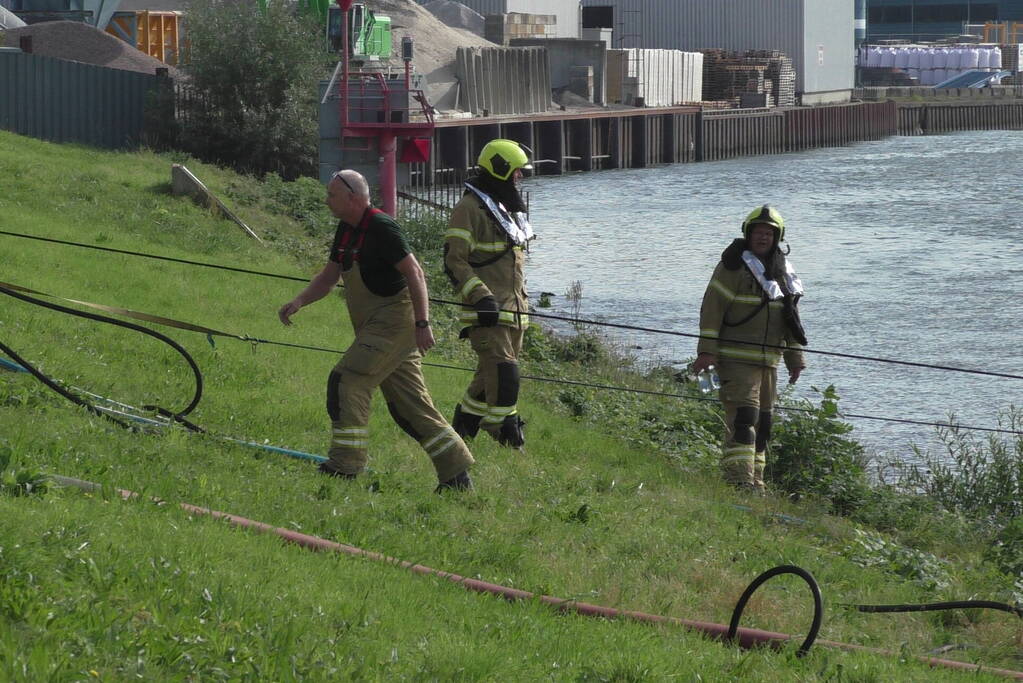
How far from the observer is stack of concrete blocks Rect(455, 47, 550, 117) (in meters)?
51.5

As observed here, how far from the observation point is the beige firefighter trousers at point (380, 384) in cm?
697

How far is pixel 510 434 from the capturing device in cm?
916

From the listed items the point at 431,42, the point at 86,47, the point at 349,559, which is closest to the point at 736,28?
the point at 431,42

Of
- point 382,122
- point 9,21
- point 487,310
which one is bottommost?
point 487,310

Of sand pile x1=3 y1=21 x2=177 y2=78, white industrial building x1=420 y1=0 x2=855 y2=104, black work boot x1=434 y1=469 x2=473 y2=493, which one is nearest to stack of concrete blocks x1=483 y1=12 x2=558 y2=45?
white industrial building x1=420 y1=0 x2=855 y2=104

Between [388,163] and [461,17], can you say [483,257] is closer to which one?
[388,163]

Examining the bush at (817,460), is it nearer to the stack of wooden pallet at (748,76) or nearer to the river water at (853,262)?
the river water at (853,262)

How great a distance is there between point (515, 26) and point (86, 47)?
3065 cm

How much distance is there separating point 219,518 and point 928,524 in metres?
5.48

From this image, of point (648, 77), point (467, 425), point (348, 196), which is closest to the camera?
point (348, 196)

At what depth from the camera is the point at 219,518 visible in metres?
5.60

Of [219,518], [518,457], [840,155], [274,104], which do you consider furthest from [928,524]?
[840,155]

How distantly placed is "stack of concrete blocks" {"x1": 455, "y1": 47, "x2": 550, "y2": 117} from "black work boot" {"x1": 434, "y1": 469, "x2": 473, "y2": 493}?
44.9 m

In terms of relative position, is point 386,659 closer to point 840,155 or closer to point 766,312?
point 766,312
